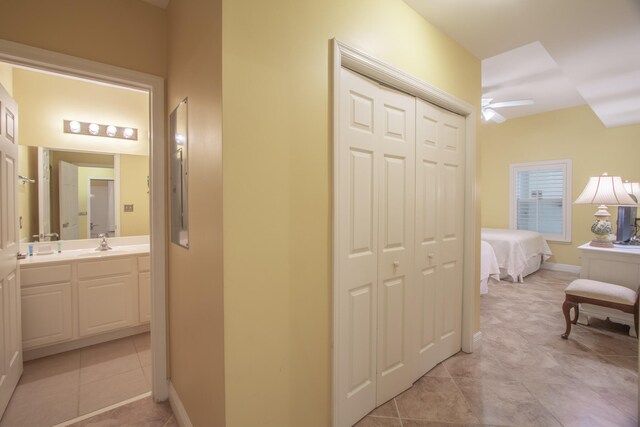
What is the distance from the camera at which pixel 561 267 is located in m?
5.49

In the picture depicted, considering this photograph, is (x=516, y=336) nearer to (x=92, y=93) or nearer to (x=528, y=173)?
(x=528, y=173)

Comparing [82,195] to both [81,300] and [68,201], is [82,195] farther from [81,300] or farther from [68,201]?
[81,300]

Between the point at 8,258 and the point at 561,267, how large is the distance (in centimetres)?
760

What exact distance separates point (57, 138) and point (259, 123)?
3.08 metres

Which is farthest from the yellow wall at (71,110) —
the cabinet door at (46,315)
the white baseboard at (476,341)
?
the white baseboard at (476,341)

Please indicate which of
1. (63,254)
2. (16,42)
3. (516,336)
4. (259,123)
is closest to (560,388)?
(516,336)

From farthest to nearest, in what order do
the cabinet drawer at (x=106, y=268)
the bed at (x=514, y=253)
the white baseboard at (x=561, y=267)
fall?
the white baseboard at (x=561, y=267) < the bed at (x=514, y=253) < the cabinet drawer at (x=106, y=268)

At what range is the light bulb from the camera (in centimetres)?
305

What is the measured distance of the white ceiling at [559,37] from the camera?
6.22 ft

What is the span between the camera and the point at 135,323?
115 inches

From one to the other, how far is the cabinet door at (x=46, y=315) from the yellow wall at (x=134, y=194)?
35.6 inches

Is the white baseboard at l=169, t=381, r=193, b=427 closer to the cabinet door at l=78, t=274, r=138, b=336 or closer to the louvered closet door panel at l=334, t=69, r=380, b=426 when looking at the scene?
the louvered closet door panel at l=334, t=69, r=380, b=426

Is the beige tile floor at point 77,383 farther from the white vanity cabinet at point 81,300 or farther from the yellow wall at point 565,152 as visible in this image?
the yellow wall at point 565,152

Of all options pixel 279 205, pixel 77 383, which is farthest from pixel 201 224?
pixel 77 383
